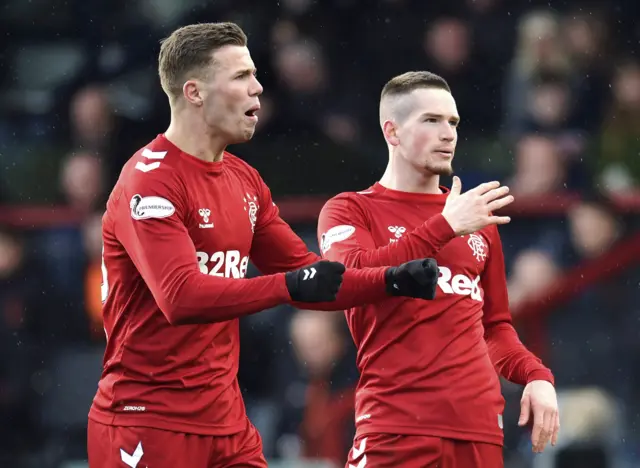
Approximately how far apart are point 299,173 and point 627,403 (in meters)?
2.40

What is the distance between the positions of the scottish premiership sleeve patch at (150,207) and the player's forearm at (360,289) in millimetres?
453

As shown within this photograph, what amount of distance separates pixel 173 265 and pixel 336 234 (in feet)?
2.39

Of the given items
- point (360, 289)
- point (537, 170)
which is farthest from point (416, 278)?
point (537, 170)

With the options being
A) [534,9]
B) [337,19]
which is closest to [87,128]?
[337,19]

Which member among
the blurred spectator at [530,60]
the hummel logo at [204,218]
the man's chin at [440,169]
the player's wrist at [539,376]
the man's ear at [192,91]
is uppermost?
the blurred spectator at [530,60]

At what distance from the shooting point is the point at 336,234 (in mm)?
4125

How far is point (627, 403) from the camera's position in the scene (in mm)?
6293

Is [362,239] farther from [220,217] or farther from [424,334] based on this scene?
[220,217]

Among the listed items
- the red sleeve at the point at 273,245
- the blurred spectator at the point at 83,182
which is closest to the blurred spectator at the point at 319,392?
the blurred spectator at the point at 83,182

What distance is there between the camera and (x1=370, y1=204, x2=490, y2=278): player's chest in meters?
4.14

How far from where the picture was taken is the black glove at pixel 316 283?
3.47 m

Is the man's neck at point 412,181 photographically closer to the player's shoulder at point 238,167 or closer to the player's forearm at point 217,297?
the player's shoulder at point 238,167

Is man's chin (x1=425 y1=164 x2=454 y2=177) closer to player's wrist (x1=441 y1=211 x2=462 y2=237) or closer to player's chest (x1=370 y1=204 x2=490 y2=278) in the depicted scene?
player's chest (x1=370 y1=204 x2=490 y2=278)

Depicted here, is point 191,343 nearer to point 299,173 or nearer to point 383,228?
point 383,228
